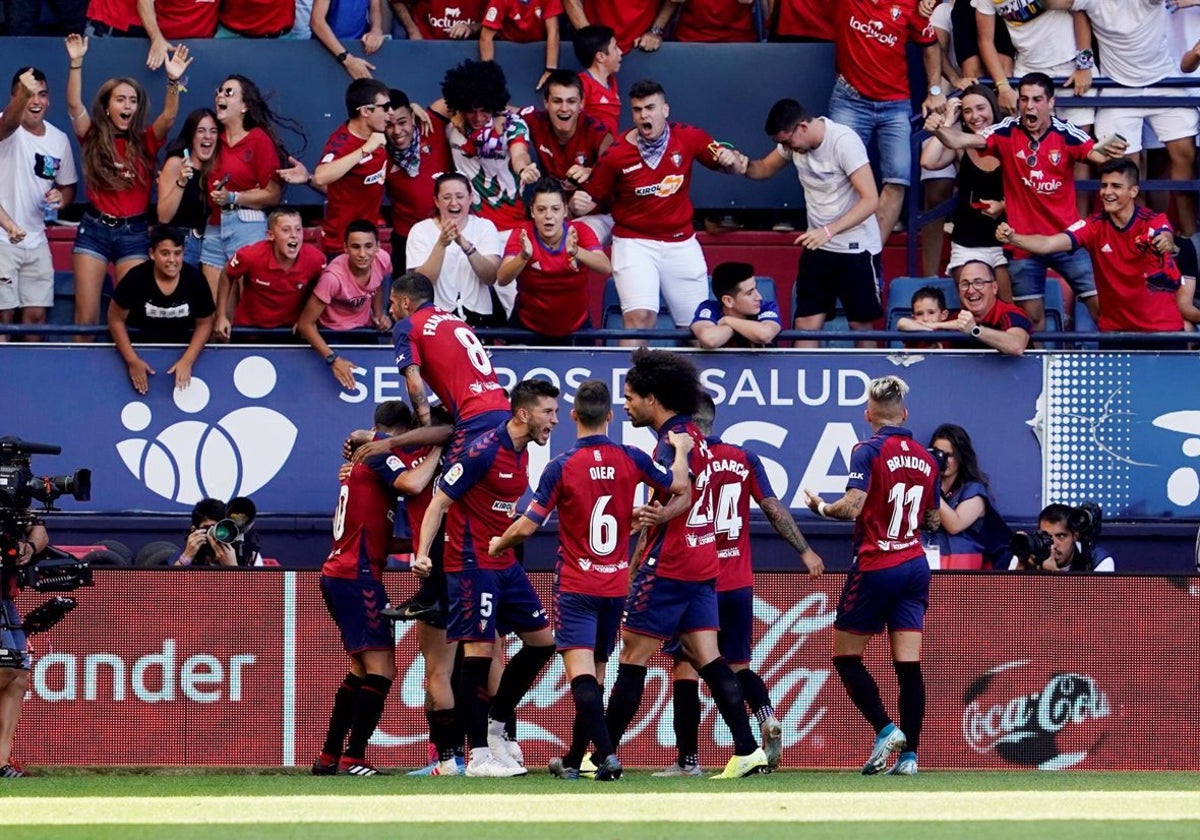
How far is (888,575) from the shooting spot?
33.7ft

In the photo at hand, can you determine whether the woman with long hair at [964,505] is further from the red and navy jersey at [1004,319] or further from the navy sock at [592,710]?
the navy sock at [592,710]

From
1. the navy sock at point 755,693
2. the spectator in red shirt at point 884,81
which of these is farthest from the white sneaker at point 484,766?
the spectator in red shirt at point 884,81

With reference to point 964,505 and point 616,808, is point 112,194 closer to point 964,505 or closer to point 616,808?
point 964,505

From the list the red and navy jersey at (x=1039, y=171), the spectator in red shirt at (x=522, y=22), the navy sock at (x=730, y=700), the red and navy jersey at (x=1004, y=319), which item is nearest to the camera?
the navy sock at (x=730, y=700)

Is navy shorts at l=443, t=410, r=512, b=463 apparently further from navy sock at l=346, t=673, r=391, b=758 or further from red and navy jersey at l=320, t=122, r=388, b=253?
red and navy jersey at l=320, t=122, r=388, b=253

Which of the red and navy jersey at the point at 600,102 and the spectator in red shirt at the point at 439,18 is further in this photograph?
the spectator in red shirt at the point at 439,18

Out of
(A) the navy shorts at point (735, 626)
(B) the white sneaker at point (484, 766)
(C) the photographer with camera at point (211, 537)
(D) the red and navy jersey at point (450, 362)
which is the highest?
(D) the red and navy jersey at point (450, 362)

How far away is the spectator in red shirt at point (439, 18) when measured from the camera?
15.2 metres

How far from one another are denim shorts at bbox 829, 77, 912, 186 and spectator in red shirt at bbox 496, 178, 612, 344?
8.52ft

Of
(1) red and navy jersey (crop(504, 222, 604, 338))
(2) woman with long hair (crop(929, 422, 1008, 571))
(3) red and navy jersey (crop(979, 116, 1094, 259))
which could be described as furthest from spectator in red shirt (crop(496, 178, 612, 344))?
(3) red and navy jersey (crop(979, 116, 1094, 259))

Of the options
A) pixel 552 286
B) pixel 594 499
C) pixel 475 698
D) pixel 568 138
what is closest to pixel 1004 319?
pixel 552 286

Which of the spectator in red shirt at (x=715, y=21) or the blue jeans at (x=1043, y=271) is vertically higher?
the spectator in red shirt at (x=715, y=21)

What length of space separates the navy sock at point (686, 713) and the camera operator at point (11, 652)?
10.6 feet

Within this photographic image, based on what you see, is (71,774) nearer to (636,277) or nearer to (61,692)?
(61,692)
